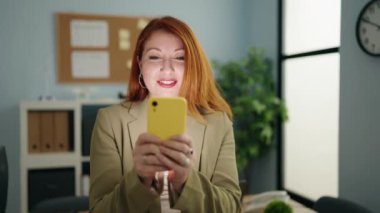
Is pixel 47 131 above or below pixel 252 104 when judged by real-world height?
below

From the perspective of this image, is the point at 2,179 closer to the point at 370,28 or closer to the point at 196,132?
the point at 196,132

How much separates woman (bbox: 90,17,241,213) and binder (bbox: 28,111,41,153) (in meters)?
2.18

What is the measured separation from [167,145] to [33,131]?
2.47 m

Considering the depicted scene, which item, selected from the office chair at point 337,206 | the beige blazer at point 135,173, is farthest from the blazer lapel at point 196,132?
the office chair at point 337,206

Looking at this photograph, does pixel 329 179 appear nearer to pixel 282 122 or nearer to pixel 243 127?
pixel 282 122

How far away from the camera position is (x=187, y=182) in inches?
27.8

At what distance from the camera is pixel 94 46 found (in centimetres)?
→ 334

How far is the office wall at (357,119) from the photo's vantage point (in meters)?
2.08

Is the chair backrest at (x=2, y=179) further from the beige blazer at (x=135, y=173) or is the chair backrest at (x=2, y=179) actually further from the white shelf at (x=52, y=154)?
the beige blazer at (x=135, y=173)

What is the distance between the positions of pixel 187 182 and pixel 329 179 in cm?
228

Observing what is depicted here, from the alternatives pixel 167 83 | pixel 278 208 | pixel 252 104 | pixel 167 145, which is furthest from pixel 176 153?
pixel 252 104

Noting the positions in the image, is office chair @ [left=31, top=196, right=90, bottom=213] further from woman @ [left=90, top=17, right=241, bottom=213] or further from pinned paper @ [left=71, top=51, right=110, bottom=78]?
pinned paper @ [left=71, top=51, right=110, bottom=78]

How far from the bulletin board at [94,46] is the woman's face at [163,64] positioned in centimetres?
261

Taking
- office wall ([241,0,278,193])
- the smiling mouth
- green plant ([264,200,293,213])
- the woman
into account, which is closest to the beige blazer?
the woman
